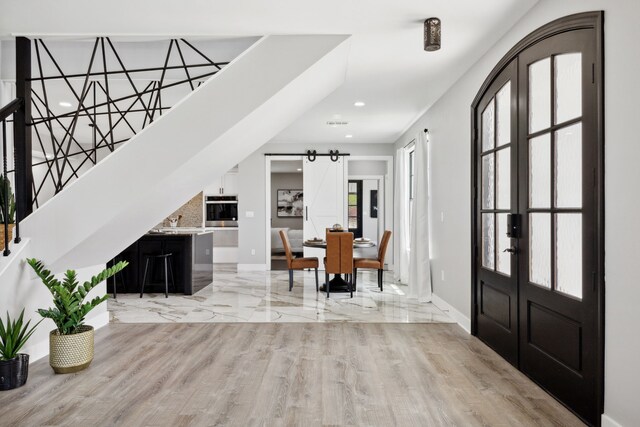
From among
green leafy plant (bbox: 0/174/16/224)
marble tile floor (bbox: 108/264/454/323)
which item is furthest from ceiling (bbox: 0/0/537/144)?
marble tile floor (bbox: 108/264/454/323)

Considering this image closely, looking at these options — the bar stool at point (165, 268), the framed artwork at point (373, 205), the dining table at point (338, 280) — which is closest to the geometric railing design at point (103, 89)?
the bar stool at point (165, 268)

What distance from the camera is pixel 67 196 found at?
126 inches

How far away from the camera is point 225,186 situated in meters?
9.81

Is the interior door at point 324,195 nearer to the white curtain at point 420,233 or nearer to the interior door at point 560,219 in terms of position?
the white curtain at point 420,233

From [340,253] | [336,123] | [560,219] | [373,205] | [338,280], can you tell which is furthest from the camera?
[373,205]

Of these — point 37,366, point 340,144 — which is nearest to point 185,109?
point 37,366

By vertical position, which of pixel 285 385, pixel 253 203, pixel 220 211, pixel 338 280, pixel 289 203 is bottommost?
pixel 285 385

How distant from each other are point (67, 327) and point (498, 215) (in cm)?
341

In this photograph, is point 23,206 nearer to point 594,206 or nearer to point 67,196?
point 67,196

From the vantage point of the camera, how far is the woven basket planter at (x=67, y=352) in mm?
2982

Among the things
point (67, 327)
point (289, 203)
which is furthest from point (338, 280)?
point (289, 203)

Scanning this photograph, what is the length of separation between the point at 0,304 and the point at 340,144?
6.48 meters

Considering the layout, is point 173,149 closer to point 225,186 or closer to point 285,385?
point 285,385

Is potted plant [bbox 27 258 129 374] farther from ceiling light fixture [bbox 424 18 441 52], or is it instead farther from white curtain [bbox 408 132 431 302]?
white curtain [bbox 408 132 431 302]
